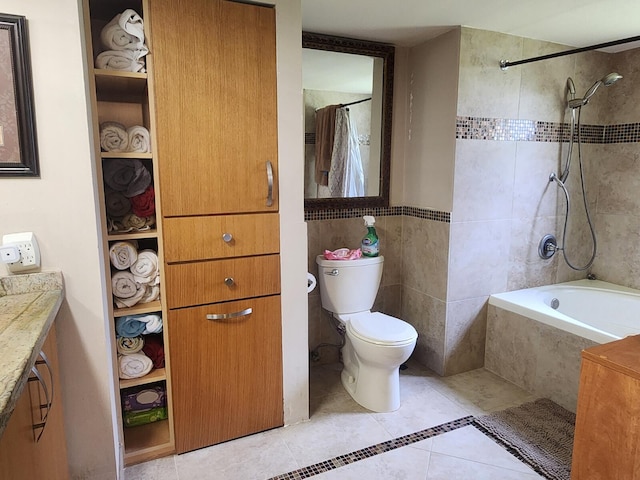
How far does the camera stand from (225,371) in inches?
78.9

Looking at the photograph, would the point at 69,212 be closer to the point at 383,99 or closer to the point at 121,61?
the point at 121,61

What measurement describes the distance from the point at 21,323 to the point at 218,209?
0.89 meters

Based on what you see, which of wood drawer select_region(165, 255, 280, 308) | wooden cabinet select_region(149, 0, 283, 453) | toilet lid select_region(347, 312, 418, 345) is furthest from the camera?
toilet lid select_region(347, 312, 418, 345)

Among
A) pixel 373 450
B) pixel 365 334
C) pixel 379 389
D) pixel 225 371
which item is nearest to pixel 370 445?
pixel 373 450

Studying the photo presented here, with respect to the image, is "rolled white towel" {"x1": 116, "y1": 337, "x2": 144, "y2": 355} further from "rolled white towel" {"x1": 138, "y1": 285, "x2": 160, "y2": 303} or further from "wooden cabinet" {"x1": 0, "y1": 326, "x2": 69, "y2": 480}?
"wooden cabinet" {"x1": 0, "y1": 326, "x2": 69, "y2": 480}

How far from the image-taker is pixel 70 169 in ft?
4.87

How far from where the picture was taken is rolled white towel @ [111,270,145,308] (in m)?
1.82

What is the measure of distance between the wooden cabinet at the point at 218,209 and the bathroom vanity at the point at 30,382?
19.8 inches

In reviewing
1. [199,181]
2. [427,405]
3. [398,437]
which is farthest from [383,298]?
[199,181]

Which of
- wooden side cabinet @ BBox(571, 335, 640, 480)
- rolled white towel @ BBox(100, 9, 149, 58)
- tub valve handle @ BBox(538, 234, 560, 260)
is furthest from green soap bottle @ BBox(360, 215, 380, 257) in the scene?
rolled white towel @ BBox(100, 9, 149, 58)

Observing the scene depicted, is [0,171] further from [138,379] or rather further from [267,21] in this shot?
[267,21]

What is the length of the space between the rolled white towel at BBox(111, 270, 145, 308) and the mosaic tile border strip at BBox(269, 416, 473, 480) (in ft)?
3.19

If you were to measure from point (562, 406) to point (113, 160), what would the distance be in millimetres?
2576

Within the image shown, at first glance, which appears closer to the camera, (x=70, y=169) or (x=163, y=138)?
(x=70, y=169)
